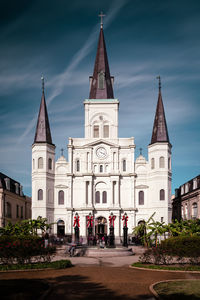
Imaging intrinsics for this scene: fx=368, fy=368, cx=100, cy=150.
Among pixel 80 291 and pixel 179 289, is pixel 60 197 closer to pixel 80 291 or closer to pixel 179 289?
pixel 80 291

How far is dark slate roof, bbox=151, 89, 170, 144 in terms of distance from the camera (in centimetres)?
5625

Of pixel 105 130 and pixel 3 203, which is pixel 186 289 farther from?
pixel 105 130

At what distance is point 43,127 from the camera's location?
5722cm

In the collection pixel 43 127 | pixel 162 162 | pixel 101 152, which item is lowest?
pixel 162 162

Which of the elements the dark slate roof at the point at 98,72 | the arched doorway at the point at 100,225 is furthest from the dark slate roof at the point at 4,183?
the dark slate roof at the point at 98,72

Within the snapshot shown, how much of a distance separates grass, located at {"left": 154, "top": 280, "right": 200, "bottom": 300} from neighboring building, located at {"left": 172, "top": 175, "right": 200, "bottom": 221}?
34.9 m

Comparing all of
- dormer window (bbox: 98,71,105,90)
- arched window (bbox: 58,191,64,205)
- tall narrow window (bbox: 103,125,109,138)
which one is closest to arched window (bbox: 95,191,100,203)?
arched window (bbox: 58,191,64,205)

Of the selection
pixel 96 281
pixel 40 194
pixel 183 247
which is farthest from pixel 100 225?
pixel 96 281

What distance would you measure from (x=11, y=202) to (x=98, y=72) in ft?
85.2

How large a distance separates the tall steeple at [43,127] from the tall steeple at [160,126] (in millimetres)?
16376

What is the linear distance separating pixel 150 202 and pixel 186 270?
34.6 metres

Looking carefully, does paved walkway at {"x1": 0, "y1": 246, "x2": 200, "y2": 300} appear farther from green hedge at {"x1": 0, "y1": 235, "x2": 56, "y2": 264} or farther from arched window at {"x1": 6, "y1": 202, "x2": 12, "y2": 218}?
arched window at {"x1": 6, "y1": 202, "x2": 12, "y2": 218}

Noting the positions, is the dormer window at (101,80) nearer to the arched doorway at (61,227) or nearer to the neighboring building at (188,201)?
the neighboring building at (188,201)

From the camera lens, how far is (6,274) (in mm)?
20062
